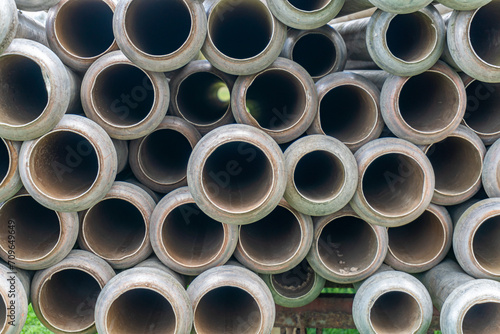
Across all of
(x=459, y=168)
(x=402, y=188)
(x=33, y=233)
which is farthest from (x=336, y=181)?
(x=33, y=233)

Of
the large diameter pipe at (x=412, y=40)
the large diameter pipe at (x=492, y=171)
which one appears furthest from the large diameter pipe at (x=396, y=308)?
the large diameter pipe at (x=412, y=40)

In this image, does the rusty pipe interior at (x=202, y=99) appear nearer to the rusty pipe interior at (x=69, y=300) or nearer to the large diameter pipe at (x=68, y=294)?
the large diameter pipe at (x=68, y=294)

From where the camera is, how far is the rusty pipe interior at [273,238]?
1908mm

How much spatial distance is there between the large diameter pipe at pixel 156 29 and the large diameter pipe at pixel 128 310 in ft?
2.81

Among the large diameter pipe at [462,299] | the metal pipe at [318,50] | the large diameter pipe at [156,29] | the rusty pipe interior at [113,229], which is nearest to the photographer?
the large diameter pipe at [462,299]

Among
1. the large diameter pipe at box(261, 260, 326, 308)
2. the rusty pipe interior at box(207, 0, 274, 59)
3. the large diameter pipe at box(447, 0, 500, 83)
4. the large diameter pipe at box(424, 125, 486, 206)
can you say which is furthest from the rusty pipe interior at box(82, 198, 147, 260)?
the large diameter pipe at box(447, 0, 500, 83)

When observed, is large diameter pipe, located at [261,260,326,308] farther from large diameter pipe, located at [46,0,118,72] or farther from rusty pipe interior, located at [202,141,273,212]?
large diameter pipe, located at [46,0,118,72]

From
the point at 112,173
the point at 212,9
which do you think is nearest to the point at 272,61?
Answer: the point at 212,9

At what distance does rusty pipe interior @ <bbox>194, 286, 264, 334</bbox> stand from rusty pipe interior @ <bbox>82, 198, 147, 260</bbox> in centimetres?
43

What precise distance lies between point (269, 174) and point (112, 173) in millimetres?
664

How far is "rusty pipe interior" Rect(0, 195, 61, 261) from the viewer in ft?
6.02

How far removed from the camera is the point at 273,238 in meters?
2.19

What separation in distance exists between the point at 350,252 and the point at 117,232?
123 cm

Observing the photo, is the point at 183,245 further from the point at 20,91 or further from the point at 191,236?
the point at 20,91
